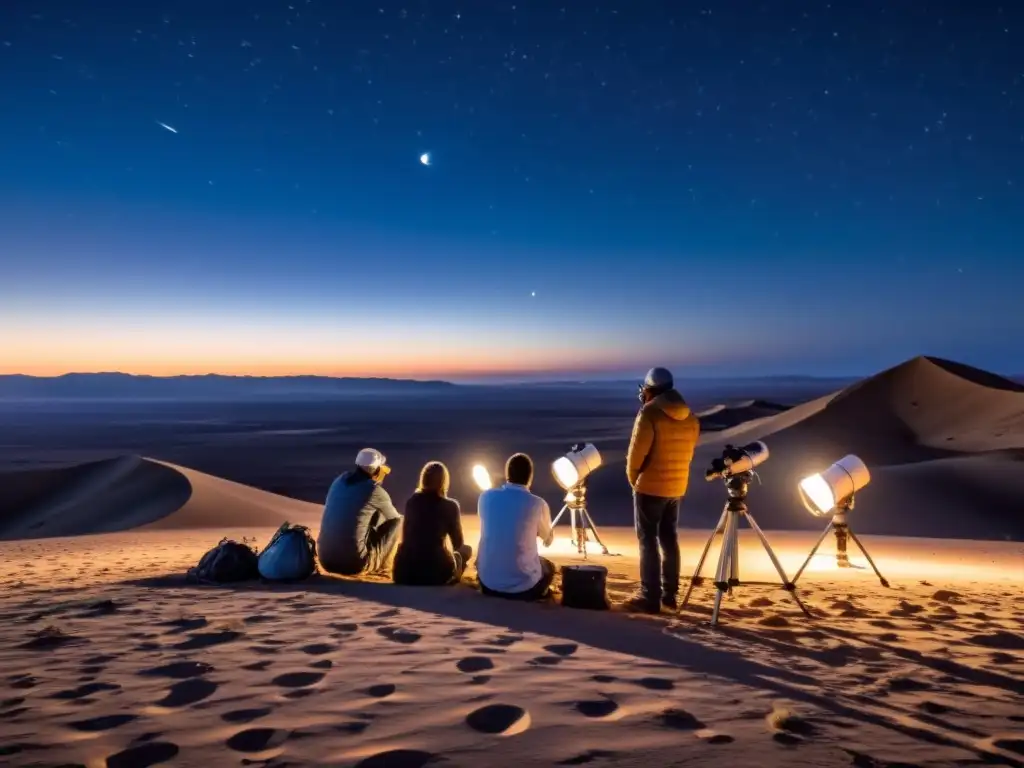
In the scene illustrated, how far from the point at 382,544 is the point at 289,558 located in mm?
933

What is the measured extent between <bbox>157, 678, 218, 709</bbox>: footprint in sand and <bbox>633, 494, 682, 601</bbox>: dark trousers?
136 inches

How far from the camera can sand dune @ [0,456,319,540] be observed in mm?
17609

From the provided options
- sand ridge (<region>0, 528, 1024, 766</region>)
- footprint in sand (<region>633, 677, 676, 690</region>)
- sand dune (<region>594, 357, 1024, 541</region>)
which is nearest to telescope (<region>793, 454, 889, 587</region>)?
sand ridge (<region>0, 528, 1024, 766</region>)

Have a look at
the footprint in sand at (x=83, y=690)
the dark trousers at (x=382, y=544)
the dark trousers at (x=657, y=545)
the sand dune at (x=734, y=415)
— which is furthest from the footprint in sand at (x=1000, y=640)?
the sand dune at (x=734, y=415)

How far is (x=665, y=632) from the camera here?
560 centimetres

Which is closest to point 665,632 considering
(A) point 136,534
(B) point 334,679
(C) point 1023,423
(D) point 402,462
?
(B) point 334,679

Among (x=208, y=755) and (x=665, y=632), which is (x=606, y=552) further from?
(x=208, y=755)

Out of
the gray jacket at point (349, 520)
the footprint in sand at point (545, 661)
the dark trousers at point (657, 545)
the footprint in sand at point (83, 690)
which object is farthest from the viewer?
the gray jacket at point (349, 520)

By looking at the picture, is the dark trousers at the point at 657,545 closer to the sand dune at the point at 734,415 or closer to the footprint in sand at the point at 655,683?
the footprint in sand at the point at 655,683

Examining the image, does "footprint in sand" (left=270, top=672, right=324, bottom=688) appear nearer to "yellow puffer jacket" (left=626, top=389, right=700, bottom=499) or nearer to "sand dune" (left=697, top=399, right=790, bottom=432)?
"yellow puffer jacket" (left=626, top=389, right=700, bottom=499)

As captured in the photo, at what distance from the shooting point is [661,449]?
6.36m

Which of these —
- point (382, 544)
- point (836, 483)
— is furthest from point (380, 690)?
point (836, 483)

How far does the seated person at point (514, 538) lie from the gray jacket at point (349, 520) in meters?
1.45

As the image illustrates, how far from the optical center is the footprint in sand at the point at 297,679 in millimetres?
4219
